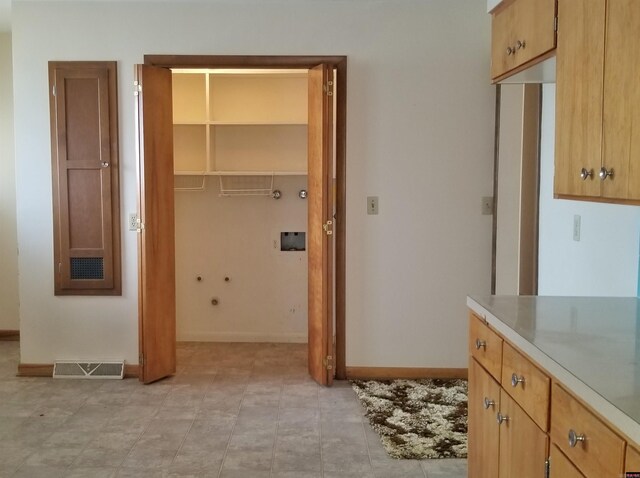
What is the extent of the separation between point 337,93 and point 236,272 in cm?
193

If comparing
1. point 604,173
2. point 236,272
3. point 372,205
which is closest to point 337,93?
point 372,205

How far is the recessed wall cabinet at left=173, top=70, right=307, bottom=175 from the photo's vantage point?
18.6ft

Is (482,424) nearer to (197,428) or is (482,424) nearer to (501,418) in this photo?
(501,418)

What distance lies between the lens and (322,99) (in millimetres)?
4371

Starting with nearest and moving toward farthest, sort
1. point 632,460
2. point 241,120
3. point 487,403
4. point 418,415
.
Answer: point 632,460 < point 487,403 < point 418,415 < point 241,120

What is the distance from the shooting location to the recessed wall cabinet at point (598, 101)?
5.82 feet

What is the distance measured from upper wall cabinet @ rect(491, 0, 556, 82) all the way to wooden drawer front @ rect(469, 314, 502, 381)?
3.12 feet

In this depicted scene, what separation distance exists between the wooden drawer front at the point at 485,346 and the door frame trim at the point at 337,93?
2.03 m

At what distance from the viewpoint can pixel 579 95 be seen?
6.91 ft

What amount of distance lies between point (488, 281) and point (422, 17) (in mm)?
1767

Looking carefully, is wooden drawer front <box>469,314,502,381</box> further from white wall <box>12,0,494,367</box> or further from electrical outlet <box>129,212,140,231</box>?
electrical outlet <box>129,212,140,231</box>

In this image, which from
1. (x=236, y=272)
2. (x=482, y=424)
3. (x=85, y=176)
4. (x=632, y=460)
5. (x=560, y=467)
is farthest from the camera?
(x=236, y=272)

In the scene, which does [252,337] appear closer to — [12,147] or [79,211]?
[79,211]

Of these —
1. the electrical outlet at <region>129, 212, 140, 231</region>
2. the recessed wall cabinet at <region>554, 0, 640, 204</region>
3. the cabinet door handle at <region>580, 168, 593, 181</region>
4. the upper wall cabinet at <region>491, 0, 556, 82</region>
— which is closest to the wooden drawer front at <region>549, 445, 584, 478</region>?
the recessed wall cabinet at <region>554, 0, 640, 204</region>
